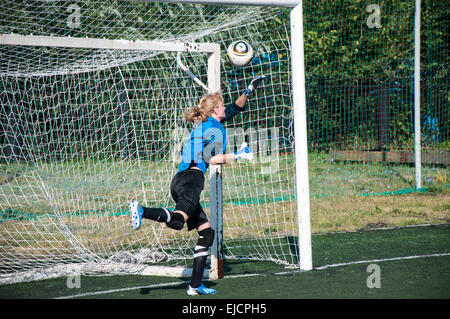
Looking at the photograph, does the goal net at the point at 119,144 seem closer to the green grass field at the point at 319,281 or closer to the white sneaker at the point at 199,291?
the green grass field at the point at 319,281

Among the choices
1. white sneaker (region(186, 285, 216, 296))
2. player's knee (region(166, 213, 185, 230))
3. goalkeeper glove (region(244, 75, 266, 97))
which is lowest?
white sneaker (region(186, 285, 216, 296))

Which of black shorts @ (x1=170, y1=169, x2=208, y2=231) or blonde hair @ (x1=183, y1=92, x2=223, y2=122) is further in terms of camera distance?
blonde hair @ (x1=183, y1=92, x2=223, y2=122)

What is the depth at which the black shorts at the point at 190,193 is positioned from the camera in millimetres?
4848

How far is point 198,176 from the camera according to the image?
4.98 meters

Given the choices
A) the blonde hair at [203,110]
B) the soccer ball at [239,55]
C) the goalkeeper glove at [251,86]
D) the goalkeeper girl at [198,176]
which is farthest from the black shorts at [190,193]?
the soccer ball at [239,55]

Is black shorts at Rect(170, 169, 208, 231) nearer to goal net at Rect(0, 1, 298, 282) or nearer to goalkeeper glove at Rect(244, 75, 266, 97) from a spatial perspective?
goalkeeper glove at Rect(244, 75, 266, 97)

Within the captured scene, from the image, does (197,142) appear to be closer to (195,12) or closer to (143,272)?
(143,272)

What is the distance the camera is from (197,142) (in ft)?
16.5

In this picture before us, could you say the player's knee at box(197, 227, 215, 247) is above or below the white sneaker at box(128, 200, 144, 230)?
below

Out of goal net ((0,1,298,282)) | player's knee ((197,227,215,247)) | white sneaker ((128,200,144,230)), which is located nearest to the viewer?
white sneaker ((128,200,144,230))

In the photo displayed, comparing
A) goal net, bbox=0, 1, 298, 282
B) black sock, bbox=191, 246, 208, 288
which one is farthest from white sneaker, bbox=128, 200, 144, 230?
goal net, bbox=0, 1, 298, 282

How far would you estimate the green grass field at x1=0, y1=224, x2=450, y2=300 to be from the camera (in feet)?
15.4

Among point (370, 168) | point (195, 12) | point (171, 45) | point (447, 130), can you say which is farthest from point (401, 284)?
point (447, 130)
